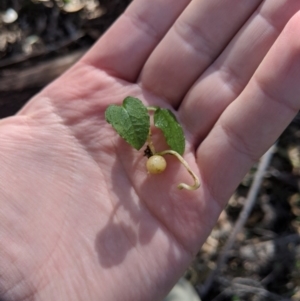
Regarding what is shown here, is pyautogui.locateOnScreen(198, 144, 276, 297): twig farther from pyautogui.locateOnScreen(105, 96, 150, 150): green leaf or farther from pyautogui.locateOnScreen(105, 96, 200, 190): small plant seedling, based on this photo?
pyautogui.locateOnScreen(105, 96, 150, 150): green leaf

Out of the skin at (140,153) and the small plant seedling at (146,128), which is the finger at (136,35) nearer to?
the skin at (140,153)

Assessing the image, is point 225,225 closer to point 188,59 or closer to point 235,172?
point 235,172

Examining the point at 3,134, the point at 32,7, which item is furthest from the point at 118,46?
the point at 32,7

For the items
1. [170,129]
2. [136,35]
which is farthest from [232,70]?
[136,35]

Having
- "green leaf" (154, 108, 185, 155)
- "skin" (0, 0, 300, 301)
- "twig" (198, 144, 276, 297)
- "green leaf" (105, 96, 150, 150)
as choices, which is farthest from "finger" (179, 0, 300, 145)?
"twig" (198, 144, 276, 297)

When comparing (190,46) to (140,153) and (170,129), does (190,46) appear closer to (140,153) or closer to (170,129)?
(170,129)

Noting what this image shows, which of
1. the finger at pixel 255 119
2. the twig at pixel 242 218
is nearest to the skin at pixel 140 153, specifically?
the finger at pixel 255 119
